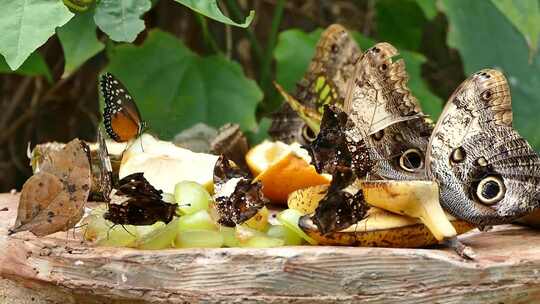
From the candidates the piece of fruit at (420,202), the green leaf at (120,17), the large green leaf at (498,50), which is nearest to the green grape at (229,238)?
the piece of fruit at (420,202)

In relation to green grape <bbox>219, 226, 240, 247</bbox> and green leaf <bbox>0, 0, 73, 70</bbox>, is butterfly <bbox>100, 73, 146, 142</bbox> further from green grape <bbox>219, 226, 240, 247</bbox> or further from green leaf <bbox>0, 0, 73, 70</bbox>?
green grape <bbox>219, 226, 240, 247</bbox>

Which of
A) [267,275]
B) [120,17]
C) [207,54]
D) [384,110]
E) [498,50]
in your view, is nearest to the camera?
[267,275]

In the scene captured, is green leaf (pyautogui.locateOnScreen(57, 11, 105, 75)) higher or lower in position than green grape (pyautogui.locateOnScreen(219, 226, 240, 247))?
lower

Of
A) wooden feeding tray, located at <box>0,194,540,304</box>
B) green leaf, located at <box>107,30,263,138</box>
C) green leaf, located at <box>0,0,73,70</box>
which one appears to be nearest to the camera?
wooden feeding tray, located at <box>0,194,540,304</box>

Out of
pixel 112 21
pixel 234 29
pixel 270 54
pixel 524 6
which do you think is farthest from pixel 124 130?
pixel 234 29

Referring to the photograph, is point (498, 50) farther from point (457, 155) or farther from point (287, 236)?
point (287, 236)

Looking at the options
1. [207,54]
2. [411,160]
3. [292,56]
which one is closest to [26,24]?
[411,160]

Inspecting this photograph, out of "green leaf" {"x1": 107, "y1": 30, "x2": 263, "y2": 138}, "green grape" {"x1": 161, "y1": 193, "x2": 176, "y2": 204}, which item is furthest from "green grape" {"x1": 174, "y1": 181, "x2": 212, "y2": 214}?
"green leaf" {"x1": 107, "y1": 30, "x2": 263, "y2": 138}
